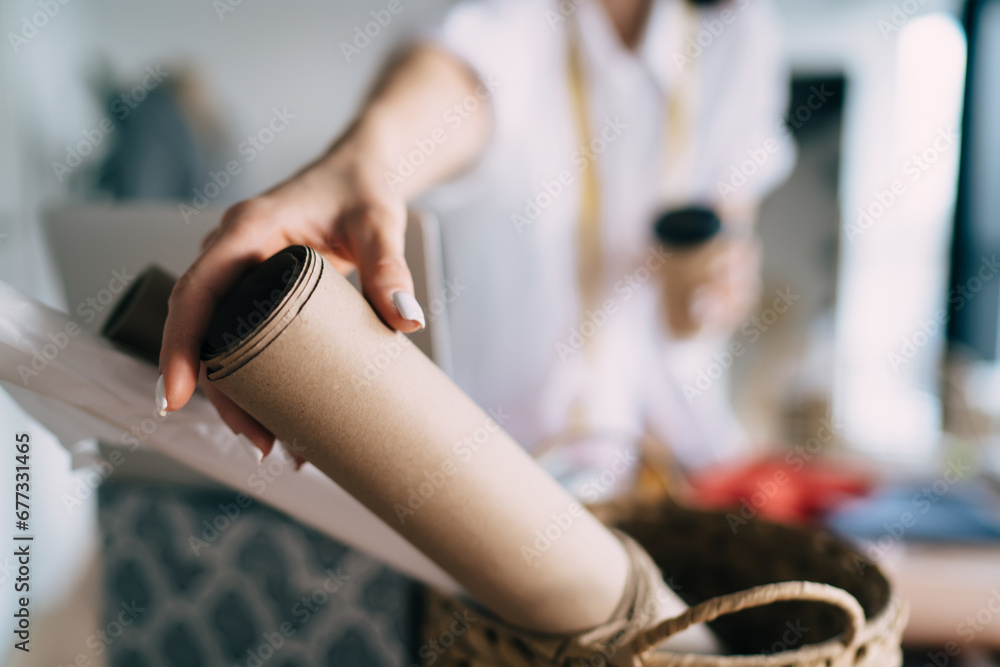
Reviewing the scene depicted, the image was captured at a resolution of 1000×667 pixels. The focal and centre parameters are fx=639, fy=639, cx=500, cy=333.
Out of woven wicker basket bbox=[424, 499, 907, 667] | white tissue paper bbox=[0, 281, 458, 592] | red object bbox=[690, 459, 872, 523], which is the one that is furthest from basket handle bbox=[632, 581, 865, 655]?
red object bbox=[690, 459, 872, 523]

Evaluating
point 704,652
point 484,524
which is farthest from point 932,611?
point 484,524

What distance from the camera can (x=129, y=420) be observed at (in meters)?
0.38

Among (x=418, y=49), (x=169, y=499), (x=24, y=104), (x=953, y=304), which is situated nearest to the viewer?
(x=169, y=499)

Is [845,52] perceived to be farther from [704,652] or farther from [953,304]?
[704,652]

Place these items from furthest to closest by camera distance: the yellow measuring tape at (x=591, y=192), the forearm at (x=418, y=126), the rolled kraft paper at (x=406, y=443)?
the yellow measuring tape at (x=591, y=192), the forearm at (x=418, y=126), the rolled kraft paper at (x=406, y=443)

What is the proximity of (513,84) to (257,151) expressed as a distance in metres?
2.49

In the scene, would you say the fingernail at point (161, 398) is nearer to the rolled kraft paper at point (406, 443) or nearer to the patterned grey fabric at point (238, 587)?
the rolled kraft paper at point (406, 443)

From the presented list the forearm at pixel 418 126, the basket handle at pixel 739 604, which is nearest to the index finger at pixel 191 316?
the forearm at pixel 418 126

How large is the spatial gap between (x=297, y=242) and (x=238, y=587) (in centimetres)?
39

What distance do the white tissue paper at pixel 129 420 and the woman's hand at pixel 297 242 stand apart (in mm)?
39

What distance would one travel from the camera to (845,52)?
2746 millimetres

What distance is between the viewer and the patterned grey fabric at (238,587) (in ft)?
1.98

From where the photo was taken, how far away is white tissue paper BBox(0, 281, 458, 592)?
0.36 meters

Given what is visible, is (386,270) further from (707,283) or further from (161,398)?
(707,283)
